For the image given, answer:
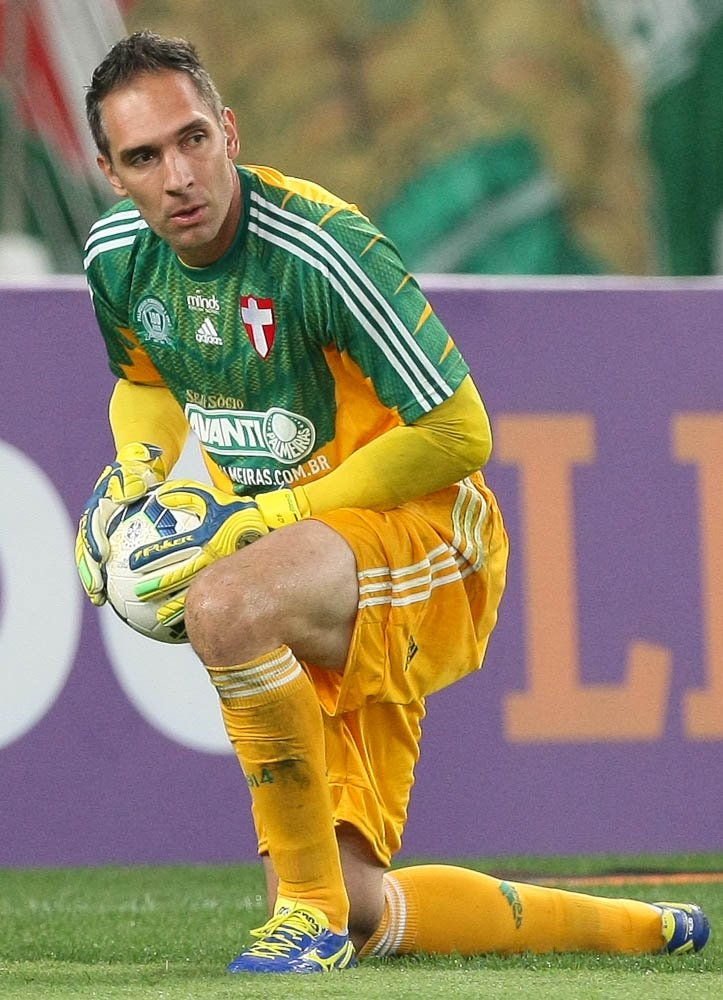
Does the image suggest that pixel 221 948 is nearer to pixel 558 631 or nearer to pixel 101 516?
pixel 101 516

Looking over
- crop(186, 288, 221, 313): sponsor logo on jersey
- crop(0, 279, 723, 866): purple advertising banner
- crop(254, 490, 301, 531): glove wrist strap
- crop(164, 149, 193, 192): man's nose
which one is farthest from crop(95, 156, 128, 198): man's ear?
crop(0, 279, 723, 866): purple advertising banner

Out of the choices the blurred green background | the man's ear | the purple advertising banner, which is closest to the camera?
the man's ear

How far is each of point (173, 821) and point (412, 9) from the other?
592cm

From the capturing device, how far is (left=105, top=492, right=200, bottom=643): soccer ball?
3307 millimetres

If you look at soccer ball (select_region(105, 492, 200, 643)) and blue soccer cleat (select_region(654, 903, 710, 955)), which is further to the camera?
blue soccer cleat (select_region(654, 903, 710, 955))

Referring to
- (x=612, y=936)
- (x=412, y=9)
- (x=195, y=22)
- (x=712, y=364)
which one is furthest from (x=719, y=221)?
(x=612, y=936)

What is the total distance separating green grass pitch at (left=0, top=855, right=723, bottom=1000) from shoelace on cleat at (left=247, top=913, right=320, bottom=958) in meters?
0.08

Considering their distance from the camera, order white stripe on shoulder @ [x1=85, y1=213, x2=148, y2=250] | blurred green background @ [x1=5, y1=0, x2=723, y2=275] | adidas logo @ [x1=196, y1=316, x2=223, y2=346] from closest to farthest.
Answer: adidas logo @ [x1=196, y1=316, x2=223, y2=346], white stripe on shoulder @ [x1=85, y1=213, x2=148, y2=250], blurred green background @ [x1=5, y1=0, x2=723, y2=275]

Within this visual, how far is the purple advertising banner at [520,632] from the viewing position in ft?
17.4

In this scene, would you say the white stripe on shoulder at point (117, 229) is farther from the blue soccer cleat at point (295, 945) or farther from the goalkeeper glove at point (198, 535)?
the blue soccer cleat at point (295, 945)

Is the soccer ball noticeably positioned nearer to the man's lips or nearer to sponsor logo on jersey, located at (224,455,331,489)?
sponsor logo on jersey, located at (224,455,331,489)

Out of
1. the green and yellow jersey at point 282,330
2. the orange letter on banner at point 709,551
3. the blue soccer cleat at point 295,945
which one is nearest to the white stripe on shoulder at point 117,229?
the green and yellow jersey at point 282,330

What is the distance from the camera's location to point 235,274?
357cm

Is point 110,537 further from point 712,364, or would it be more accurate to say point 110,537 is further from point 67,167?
point 67,167
